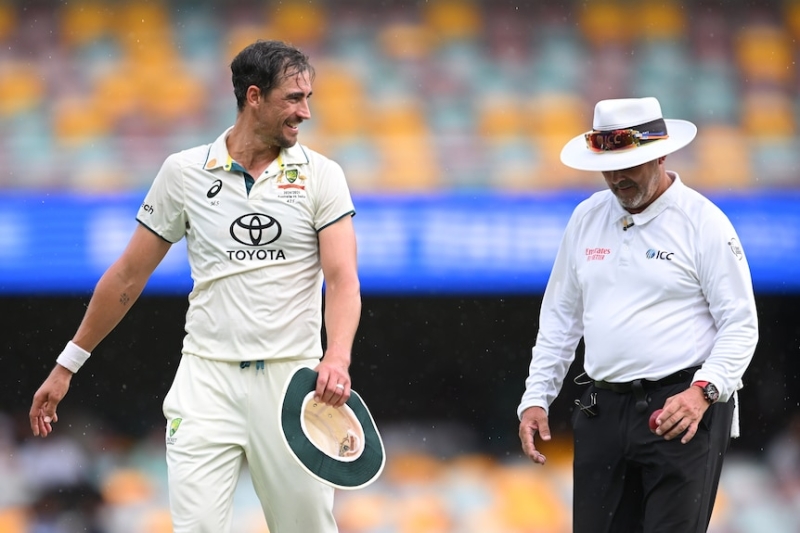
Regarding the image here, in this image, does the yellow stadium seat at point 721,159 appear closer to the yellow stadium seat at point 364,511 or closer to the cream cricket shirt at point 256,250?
the yellow stadium seat at point 364,511

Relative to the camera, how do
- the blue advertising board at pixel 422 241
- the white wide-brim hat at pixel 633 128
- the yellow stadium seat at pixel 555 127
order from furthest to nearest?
the yellow stadium seat at pixel 555 127, the blue advertising board at pixel 422 241, the white wide-brim hat at pixel 633 128

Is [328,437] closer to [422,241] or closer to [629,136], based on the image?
[629,136]

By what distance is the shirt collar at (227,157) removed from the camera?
4523 mm

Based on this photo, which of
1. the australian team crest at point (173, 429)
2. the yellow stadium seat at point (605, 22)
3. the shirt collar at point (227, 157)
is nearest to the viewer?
the australian team crest at point (173, 429)

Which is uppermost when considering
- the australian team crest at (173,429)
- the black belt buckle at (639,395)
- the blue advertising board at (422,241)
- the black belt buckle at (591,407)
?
the black belt buckle at (639,395)

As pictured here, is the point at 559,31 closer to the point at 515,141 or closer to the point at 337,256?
the point at 515,141

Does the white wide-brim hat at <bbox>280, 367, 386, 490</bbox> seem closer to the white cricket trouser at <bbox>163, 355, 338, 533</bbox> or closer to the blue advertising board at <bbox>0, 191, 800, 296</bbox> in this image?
the white cricket trouser at <bbox>163, 355, 338, 533</bbox>

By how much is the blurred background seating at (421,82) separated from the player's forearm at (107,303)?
218 cm

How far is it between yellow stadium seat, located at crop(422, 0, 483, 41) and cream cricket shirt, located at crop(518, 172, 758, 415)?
2839 millimetres

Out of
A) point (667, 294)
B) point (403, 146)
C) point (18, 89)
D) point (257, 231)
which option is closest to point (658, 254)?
point (667, 294)

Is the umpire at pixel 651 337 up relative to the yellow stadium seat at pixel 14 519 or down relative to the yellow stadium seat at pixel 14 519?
up

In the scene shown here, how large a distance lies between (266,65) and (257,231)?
55cm

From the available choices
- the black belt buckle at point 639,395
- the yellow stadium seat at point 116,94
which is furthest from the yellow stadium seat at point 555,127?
the black belt buckle at point 639,395

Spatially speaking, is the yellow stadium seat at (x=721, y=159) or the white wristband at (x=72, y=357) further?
the yellow stadium seat at (x=721, y=159)
